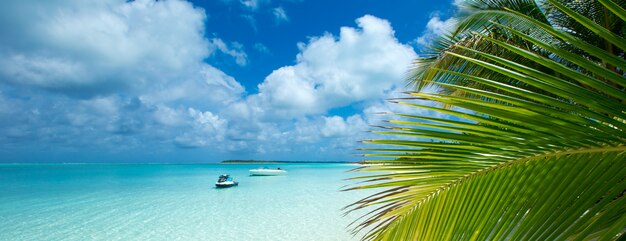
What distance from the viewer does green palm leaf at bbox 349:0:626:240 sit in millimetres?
772

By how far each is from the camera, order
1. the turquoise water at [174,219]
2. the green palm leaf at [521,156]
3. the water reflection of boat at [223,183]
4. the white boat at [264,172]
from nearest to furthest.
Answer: the green palm leaf at [521,156] < the turquoise water at [174,219] < the water reflection of boat at [223,183] < the white boat at [264,172]

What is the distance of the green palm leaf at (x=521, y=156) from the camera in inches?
30.4

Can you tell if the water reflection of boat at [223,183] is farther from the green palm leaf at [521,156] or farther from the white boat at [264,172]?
the green palm leaf at [521,156]

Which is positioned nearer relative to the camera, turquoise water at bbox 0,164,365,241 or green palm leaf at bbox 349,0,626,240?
green palm leaf at bbox 349,0,626,240

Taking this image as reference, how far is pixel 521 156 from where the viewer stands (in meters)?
0.97

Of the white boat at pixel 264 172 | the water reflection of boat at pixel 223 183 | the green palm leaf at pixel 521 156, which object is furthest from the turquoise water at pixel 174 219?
the white boat at pixel 264 172

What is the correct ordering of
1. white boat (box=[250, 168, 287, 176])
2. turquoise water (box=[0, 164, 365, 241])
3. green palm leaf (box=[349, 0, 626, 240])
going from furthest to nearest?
white boat (box=[250, 168, 287, 176]) < turquoise water (box=[0, 164, 365, 241]) < green palm leaf (box=[349, 0, 626, 240])

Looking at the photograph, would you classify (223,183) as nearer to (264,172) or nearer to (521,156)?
(264,172)

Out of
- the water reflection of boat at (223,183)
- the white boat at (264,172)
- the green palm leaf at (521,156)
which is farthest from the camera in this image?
the white boat at (264,172)

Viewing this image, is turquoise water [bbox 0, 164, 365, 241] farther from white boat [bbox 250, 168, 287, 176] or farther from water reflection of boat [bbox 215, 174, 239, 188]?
white boat [bbox 250, 168, 287, 176]

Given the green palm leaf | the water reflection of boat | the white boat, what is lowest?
the water reflection of boat

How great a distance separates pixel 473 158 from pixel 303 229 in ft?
37.4

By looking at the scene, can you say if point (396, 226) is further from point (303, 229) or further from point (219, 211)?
point (219, 211)

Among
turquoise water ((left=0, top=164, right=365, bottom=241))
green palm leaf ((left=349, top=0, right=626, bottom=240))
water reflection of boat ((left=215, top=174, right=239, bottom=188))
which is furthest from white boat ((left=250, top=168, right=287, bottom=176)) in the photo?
green palm leaf ((left=349, top=0, right=626, bottom=240))
